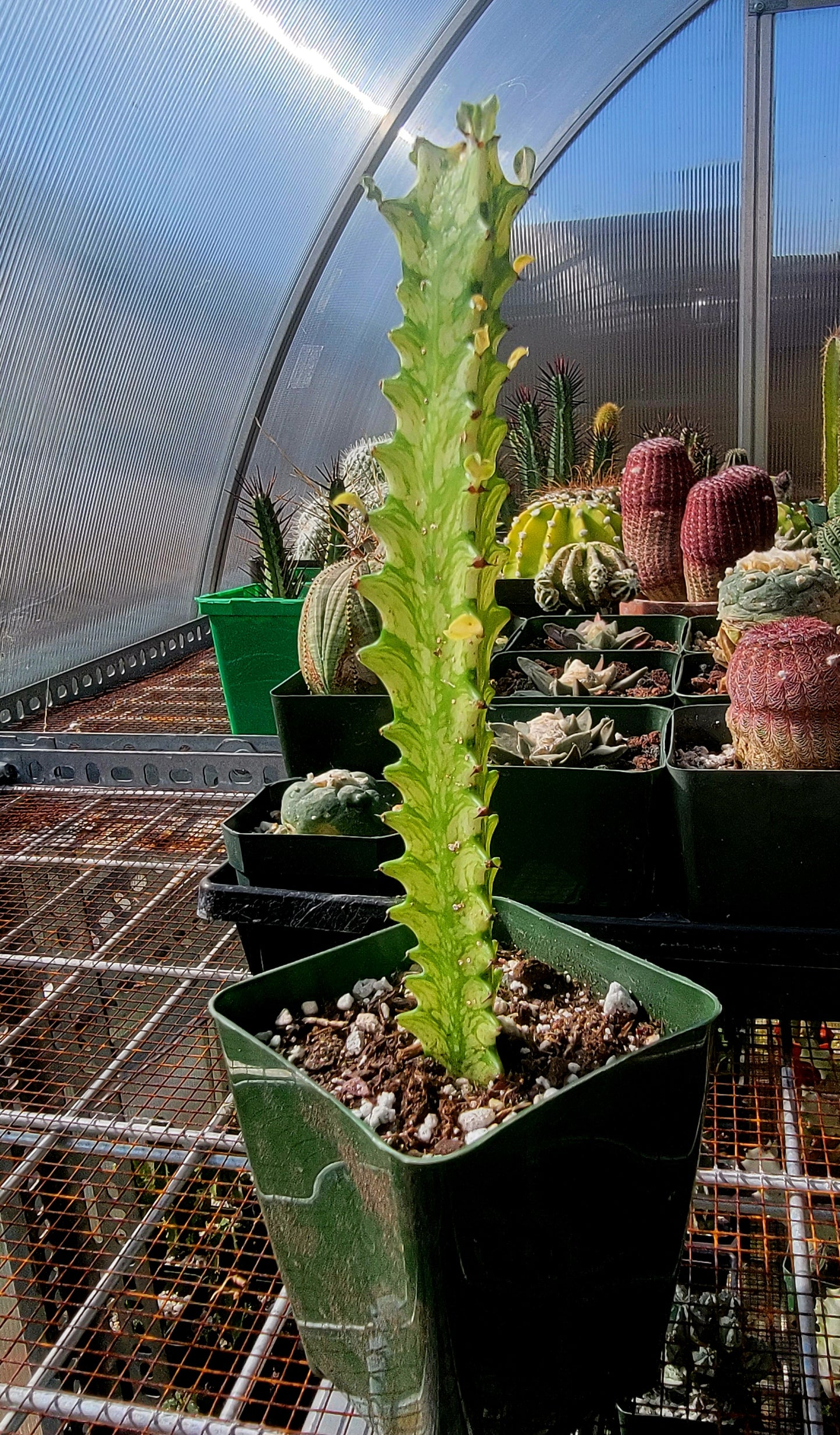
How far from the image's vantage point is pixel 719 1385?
447 mm

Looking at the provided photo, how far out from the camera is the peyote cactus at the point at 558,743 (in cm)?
69

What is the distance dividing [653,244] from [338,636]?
2.11m

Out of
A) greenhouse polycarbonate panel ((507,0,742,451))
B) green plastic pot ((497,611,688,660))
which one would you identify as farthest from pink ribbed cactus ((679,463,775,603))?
greenhouse polycarbonate panel ((507,0,742,451))

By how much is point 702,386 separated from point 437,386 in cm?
244

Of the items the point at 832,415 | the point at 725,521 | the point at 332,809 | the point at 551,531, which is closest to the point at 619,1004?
the point at 332,809

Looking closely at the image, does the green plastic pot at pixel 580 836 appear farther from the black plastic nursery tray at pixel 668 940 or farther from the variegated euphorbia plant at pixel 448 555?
the variegated euphorbia plant at pixel 448 555

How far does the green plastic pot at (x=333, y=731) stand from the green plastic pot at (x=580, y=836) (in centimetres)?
20

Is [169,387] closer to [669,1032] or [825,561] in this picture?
[825,561]

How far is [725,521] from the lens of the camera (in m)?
1.09

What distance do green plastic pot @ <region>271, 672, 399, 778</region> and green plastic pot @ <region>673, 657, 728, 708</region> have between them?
0.24 metres

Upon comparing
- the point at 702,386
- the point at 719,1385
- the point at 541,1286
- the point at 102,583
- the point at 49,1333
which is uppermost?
the point at 702,386

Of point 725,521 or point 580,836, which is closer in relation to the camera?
point 580,836

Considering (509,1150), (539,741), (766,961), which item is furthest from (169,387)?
(509,1150)

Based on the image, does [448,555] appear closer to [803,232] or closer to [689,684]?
[689,684]
